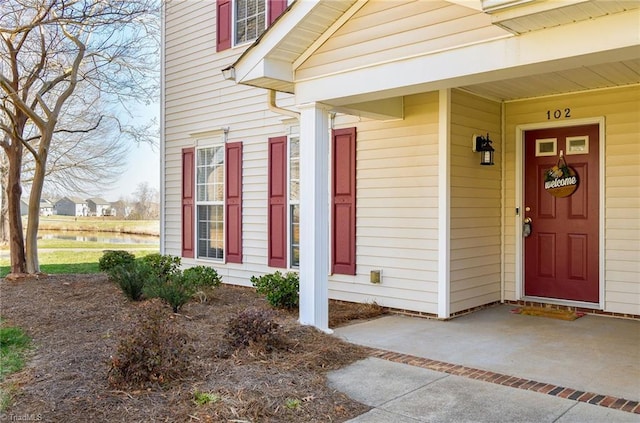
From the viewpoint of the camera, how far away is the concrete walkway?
3.24 m

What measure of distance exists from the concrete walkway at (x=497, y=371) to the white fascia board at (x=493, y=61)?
7.35 feet

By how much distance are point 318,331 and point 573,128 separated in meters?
3.78

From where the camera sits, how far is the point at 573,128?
6094mm

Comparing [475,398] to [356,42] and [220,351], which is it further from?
[356,42]

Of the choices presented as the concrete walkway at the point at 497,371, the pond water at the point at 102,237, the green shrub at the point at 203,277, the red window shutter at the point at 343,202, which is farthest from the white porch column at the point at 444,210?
the pond water at the point at 102,237

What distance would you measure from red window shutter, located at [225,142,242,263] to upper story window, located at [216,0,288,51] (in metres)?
1.65

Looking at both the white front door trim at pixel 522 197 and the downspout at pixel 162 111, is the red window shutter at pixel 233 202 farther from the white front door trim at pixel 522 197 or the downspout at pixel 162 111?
the white front door trim at pixel 522 197

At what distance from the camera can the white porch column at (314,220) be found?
514 cm

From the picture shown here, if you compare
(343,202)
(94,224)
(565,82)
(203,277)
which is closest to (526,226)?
(565,82)

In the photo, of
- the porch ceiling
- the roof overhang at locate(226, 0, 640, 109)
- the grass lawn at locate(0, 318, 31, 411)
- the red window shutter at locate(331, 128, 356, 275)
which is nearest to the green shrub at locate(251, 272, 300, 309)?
the red window shutter at locate(331, 128, 356, 275)

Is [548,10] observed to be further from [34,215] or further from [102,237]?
[102,237]

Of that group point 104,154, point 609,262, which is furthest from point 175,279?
point 104,154

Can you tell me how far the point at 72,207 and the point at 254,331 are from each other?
19250mm

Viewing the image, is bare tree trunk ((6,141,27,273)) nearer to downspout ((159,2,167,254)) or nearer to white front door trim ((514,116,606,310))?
downspout ((159,2,167,254))
